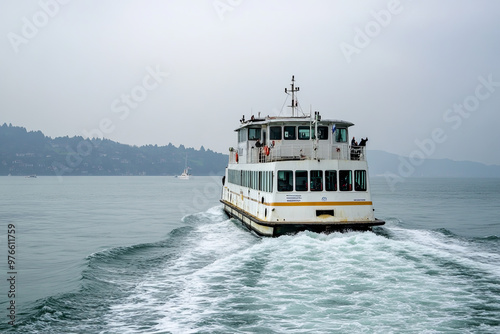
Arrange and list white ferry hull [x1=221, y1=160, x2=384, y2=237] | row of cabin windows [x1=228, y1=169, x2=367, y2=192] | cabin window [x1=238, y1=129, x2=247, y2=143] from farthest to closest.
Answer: cabin window [x1=238, y1=129, x2=247, y2=143]
row of cabin windows [x1=228, y1=169, x2=367, y2=192]
white ferry hull [x1=221, y1=160, x2=384, y2=237]

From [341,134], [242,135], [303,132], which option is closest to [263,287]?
[303,132]

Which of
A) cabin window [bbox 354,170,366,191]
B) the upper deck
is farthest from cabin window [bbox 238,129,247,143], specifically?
cabin window [bbox 354,170,366,191]

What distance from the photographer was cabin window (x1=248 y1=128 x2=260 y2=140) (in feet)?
96.7

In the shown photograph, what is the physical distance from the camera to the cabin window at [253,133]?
29.5 m

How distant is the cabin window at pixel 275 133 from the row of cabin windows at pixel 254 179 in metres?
2.21

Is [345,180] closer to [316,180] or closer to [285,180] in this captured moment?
[316,180]

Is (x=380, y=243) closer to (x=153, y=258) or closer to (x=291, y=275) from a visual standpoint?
(x=291, y=275)

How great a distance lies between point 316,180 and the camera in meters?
21.9

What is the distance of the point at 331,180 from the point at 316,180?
73 centimetres

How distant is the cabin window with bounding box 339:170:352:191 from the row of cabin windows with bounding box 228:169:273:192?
345cm

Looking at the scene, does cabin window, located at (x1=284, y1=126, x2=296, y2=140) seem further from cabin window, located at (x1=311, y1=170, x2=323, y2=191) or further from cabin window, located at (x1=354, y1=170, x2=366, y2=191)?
cabin window, located at (x1=354, y1=170, x2=366, y2=191)

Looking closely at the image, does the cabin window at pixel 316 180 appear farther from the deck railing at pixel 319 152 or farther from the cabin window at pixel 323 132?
the cabin window at pixel 323 132

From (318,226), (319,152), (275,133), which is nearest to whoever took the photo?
(318,226)

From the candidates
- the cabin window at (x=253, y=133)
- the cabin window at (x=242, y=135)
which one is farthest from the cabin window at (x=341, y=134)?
the cabin window at (x=242, y=135)
